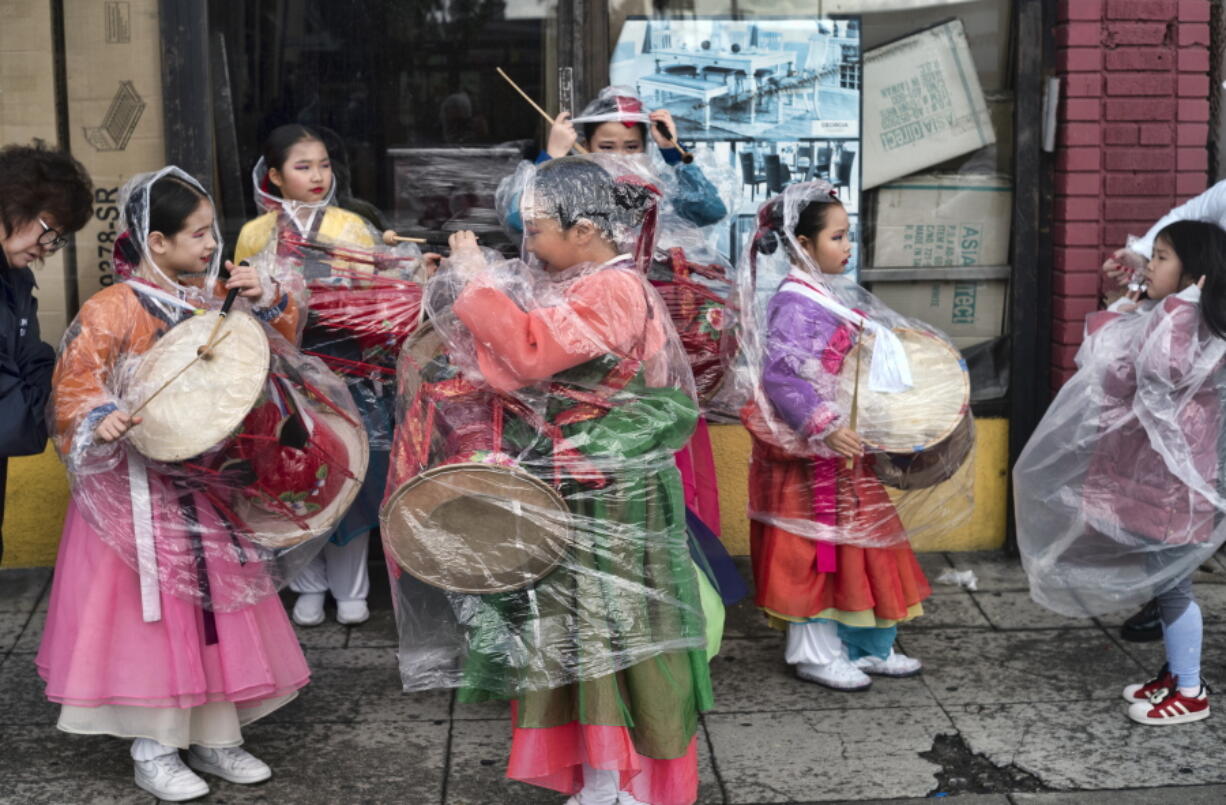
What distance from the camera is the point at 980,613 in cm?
509

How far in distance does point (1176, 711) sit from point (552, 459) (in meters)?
2.07

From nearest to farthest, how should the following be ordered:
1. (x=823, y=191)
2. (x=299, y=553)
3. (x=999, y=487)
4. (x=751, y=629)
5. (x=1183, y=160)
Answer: (x=299, y=553)
(x=823, y=191)
(x=751, y=629)
(x=1183, y=160)
(x=999, y=487)

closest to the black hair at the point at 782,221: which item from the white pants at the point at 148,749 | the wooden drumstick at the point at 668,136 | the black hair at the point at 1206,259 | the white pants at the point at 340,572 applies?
the wooden drumstick at the point at 668,136

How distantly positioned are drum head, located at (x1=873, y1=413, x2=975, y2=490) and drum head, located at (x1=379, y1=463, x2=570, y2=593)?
4.10ft

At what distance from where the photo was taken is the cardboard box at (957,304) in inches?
221

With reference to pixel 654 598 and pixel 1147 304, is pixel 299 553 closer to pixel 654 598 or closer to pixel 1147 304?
pixel 654 598

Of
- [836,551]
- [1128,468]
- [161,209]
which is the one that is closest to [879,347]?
[836,551]

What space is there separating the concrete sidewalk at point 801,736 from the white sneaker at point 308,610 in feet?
0.15

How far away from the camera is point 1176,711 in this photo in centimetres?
414

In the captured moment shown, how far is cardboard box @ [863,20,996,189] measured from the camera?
5.44 meters

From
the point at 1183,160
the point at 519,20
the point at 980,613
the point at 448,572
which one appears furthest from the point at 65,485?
the point at 1183,160

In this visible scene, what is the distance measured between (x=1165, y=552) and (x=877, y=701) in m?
0.93

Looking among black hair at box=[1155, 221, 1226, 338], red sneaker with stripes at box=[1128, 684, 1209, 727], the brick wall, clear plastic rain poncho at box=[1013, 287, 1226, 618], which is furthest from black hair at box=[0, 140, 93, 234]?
the brick wall

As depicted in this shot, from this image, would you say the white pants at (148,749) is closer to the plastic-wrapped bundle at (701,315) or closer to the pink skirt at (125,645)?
→ the pink skirt at (125,645)
